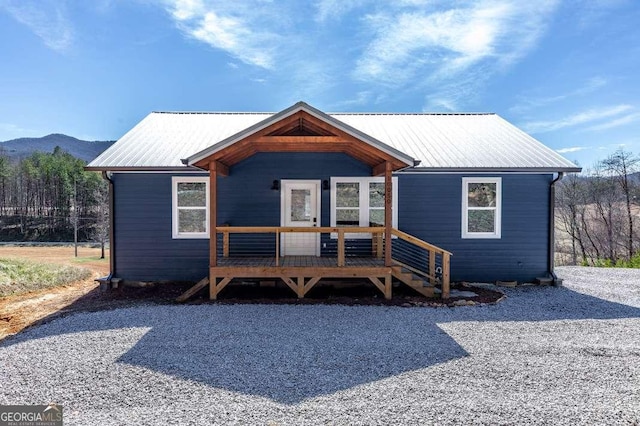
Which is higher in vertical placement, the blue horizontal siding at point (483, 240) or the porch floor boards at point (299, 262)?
the blue horizontal siding at point (483, 240)

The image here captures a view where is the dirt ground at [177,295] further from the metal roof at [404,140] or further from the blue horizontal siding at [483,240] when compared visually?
the metal roof at [404,140]

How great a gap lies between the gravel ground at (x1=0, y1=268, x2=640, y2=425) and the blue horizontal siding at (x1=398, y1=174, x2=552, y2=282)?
94.7 inches

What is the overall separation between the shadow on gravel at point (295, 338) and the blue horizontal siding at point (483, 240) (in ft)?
4.81

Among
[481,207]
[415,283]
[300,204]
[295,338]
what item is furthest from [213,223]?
[481,207]

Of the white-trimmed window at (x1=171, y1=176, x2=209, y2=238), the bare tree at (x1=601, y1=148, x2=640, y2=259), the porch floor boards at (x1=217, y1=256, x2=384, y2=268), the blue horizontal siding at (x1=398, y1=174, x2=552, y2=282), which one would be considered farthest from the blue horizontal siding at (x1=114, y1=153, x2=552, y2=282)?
the bare tree at (x1=601, y1=148, x2=640, y2=259)

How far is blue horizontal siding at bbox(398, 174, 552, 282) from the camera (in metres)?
9.12

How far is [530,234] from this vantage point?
9188 mm

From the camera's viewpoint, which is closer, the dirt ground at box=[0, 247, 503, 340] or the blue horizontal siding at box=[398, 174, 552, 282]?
the dirt ground at box=[0, 247, 503, 340]

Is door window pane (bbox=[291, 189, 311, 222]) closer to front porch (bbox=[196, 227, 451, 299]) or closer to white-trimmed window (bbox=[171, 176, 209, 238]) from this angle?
front porch (bbox=[196, 227, 451, 299])

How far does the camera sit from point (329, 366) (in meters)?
4.17

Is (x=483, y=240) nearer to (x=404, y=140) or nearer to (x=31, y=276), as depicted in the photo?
(x=404, y=140)

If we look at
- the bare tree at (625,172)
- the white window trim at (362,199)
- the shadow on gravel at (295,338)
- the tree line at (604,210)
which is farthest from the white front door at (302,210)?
the bare tree at (625,172)

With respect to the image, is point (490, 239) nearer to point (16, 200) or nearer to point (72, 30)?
point (72, 30)

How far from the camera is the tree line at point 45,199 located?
44.9 m
